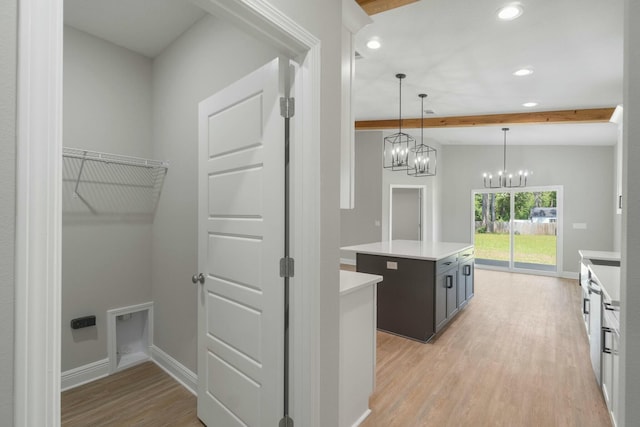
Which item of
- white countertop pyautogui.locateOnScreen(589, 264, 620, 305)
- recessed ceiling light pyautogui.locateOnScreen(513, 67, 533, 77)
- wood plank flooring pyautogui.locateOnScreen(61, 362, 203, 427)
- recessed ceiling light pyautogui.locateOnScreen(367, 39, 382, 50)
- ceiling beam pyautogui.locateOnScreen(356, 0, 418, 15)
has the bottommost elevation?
wood plank flooring pyautogui.locateOnScreen(61, 362, 203, 427)

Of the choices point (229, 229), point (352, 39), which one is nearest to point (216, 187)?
point (229, 229)

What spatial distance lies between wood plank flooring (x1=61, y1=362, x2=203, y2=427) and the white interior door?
0.27 m

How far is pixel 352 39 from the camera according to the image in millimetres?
2072

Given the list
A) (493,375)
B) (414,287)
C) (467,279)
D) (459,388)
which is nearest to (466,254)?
(467,279)

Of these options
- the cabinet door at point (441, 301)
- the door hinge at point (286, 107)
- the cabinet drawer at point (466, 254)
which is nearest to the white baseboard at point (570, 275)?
the cabinet drawer at point (466, 254)

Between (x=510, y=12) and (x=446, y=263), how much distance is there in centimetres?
244

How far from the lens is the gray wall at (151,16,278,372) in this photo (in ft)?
7.75

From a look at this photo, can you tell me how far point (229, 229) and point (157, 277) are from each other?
4.94 feet

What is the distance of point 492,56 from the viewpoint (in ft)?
10.2

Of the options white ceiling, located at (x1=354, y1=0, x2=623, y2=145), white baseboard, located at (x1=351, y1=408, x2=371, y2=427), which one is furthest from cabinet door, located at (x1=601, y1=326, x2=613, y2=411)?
white ceiling, located at (x1=354, y1=0, x2=623, y2=145)

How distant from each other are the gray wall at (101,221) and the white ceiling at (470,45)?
20cm

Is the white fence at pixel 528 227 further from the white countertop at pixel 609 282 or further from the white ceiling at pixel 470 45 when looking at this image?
the white countertop at pixel 609 282

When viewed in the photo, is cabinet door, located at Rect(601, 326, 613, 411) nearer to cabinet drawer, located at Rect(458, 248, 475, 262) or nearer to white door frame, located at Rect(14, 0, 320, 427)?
cabinet drawer, located at Rect(458, 248, 475, 262)

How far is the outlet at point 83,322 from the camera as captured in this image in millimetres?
2557
